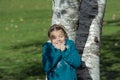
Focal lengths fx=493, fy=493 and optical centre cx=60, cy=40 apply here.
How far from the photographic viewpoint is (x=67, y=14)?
5238 millimetres

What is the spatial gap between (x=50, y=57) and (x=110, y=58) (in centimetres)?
668

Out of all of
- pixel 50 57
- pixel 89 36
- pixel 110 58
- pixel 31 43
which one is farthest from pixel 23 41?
pixel 50 57

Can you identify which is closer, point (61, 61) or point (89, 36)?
point (61, 61)

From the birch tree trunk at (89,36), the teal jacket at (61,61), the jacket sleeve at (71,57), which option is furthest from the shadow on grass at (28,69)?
the jacket sleeve at (71,57)

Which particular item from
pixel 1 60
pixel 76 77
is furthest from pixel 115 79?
pixel 76 77

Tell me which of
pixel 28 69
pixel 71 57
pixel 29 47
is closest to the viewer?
pixel 71 57

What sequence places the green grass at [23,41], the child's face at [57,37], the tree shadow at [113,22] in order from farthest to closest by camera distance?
the tree shadow at [113,22] → the green grass at [23,41] → the child's face at [57,37]

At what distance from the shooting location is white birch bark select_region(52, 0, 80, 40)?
522 cm

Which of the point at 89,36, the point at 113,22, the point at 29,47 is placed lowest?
the point at 113,22

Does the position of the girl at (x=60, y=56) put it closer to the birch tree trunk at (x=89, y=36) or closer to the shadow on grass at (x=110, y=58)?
the birch tree trunk at (x=89, y=36)

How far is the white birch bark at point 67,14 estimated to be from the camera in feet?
17.1

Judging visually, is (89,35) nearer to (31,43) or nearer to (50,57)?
(50,57)

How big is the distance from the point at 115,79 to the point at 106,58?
204 centimetres

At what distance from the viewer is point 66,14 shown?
5242 mm
